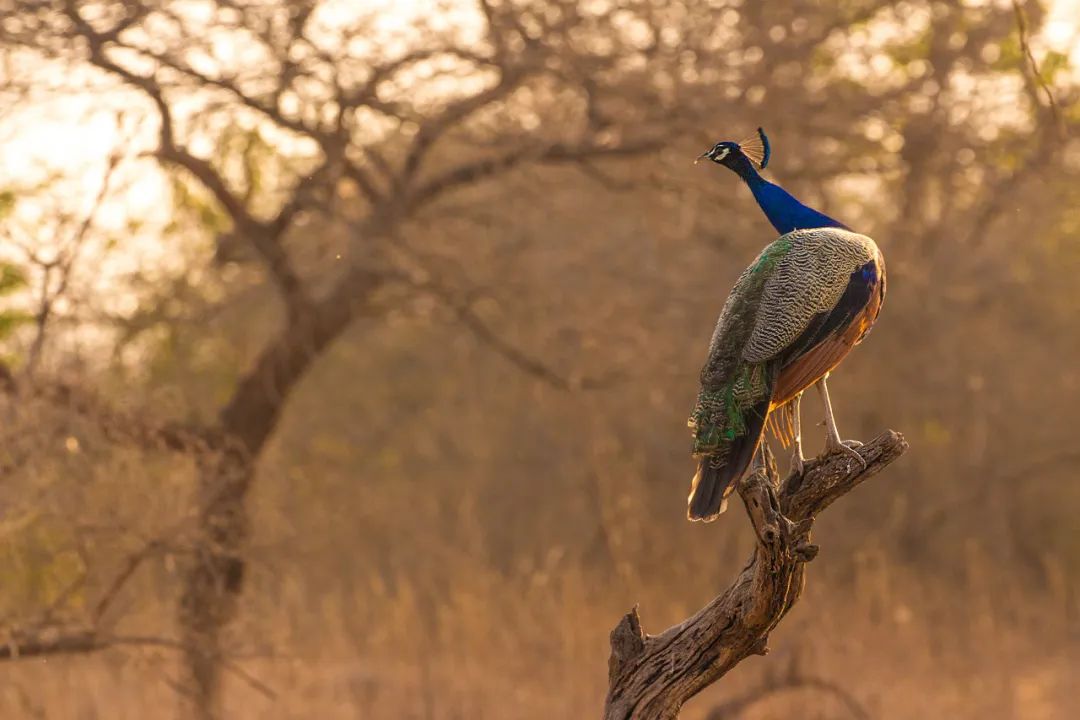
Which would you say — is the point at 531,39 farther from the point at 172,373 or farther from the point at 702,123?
the point at 172,373

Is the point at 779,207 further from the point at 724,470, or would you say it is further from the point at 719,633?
the point at 719,633

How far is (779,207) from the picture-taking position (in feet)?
16.3

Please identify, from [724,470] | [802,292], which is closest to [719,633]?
[724,470]

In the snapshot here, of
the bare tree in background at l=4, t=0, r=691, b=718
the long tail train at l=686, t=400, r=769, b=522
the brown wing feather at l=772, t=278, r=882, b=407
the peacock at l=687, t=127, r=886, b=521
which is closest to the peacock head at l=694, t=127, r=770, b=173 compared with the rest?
the peacock at l=687, t=127, r=886, b=521

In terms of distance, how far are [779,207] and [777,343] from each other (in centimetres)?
76

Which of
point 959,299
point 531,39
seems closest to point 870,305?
point 531,39

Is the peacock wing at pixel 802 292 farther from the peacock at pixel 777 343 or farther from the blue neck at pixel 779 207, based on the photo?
the blue neck at pixel 779 207

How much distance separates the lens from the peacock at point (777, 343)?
4.24 meters

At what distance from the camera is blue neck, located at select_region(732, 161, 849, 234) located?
16.2ft

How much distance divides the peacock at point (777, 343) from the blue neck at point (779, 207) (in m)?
0.17

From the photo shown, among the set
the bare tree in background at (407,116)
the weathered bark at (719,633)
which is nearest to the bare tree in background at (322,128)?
the bare tree in background at (407,116)

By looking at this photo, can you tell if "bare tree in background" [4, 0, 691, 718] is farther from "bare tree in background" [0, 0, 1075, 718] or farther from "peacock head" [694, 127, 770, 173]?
"peacock head" [694, 127, 770, 173]

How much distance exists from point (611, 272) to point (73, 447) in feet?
20.7

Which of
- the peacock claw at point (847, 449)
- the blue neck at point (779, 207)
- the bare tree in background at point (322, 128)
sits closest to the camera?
the peacock claw at point (847, 449)
